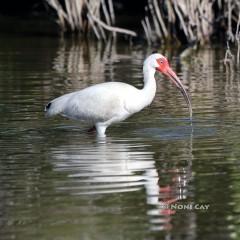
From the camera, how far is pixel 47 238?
6.92 metres

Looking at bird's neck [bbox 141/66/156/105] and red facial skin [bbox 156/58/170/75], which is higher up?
red facial skin [bbox 156/58/170/75]

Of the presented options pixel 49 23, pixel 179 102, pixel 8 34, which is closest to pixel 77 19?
pixel 8 34

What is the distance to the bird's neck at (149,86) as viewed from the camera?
11.3 metres

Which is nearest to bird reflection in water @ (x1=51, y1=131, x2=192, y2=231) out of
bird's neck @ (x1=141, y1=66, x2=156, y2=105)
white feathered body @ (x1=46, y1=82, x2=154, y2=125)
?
white feathered body @ (x1=46, y1=82, x2=154, y2=125)

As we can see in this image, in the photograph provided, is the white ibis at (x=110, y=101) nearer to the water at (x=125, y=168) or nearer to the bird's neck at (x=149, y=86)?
the bird's neck at (x=149, y=86)

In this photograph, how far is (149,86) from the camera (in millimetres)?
11352

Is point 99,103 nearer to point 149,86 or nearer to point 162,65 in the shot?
point 149,86

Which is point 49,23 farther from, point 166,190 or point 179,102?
point 166,190

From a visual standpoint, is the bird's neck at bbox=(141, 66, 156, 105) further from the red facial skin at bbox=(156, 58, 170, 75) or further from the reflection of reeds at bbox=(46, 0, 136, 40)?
the reflection of reeds at bbox=(46, 0, 136, 40)

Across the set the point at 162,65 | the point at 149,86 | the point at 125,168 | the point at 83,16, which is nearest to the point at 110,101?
the point at 149,86

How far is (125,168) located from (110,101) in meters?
2.00

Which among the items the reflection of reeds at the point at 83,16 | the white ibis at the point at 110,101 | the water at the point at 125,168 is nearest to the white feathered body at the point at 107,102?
the white ibis at the point at 110,101

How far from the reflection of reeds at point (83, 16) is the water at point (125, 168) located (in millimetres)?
7523

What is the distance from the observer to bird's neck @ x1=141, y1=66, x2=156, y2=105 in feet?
37.0
